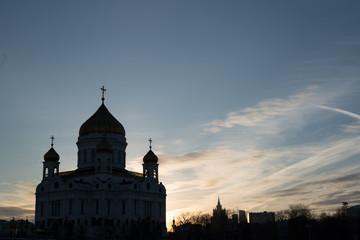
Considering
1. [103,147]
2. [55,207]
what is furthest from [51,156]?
[103,147]

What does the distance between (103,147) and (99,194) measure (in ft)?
20.9

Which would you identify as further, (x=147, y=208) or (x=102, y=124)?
(x=102, y=124)

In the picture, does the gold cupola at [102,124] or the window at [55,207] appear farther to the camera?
the gold cupola at [102,124]

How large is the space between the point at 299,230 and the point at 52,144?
4227 centimetres

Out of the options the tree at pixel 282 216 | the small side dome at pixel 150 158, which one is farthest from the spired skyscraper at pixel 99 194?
the tree at pixel 282 216

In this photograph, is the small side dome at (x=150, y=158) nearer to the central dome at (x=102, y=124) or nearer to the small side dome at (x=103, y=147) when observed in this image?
the central dome at (x=102, y=124)

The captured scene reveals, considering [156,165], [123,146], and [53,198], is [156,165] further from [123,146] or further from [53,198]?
[53,198]

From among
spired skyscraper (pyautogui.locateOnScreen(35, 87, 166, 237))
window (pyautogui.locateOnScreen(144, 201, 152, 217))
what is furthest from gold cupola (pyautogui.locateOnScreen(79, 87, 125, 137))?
window (pyautogui.locateOnScreen(144, 201, 152, 217))

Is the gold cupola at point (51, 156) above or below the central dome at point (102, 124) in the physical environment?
below

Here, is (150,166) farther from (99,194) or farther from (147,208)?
(99,194)

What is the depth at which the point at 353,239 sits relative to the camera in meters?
78.2

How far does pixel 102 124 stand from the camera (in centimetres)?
6819

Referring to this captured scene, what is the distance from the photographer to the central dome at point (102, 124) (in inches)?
2682

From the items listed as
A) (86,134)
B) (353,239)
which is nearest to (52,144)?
(86,134)
